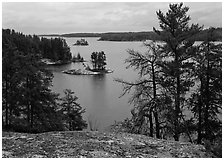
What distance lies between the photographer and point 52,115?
1304 centimetres

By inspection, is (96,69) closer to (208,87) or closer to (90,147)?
(208,87)

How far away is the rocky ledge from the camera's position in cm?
636

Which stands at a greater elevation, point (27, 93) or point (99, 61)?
point (99, 61)

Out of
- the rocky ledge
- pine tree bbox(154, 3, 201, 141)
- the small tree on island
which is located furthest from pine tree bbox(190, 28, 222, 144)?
the small tree on island

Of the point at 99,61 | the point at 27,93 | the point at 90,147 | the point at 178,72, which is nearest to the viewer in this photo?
the point at 90,147

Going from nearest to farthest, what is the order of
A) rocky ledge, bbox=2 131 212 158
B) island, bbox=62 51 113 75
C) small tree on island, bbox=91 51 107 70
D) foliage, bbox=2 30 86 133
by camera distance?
rocky ledge, bbox=2 131 212 158
foliage, bbox=2 30 86 133
island, bbox=62 51 113 75
small tree on island, bbox=91 51 107 70

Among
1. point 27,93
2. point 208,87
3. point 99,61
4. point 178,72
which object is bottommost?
point 27,93

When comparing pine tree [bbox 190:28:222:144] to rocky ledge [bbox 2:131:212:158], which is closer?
rocky ledge [bbox 2:131:212:158]

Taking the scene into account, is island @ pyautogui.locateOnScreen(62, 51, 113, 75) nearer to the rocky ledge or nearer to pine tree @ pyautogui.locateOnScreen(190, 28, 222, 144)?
pine tree @ pyautogui.locateOnScreen(190, 28, 222, 144)

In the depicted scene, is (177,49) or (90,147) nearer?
(90,147)

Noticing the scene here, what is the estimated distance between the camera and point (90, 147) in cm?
689

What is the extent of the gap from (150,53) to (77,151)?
5.15 m

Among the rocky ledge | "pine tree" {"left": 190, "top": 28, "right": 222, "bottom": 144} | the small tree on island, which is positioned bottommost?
the rocky ledge

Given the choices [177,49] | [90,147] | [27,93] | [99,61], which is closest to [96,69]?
[99,61]
